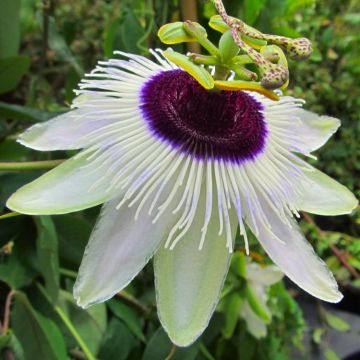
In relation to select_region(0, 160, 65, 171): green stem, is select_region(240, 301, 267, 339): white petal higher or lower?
lower

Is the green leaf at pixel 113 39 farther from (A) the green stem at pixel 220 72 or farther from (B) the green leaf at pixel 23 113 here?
(A) the green stem at pixel 220 72

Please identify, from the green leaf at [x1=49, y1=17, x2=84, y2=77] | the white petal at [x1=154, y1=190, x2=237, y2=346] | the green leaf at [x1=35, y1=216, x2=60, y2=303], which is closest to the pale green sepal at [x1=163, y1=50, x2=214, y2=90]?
the white petal at [x1=154, y1=190, x2=237, y2=346]

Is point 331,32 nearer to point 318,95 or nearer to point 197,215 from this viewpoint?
point 318,95

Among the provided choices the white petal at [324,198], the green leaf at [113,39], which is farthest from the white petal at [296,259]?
the green leaf at [113,39]

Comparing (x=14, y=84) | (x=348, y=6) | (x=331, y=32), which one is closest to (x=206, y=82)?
(x=14, y=84)

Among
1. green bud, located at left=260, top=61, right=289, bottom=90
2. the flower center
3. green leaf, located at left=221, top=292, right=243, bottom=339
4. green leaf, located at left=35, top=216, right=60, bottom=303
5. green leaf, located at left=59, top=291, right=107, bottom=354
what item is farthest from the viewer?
green leaf, located at left=221, top=292, right=243, bottom=339

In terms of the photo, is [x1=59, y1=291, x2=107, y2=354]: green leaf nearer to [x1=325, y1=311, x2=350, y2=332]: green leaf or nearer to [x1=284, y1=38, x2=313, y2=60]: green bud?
[x1=284, y1=38, x2=313, y2=60]: green bud
